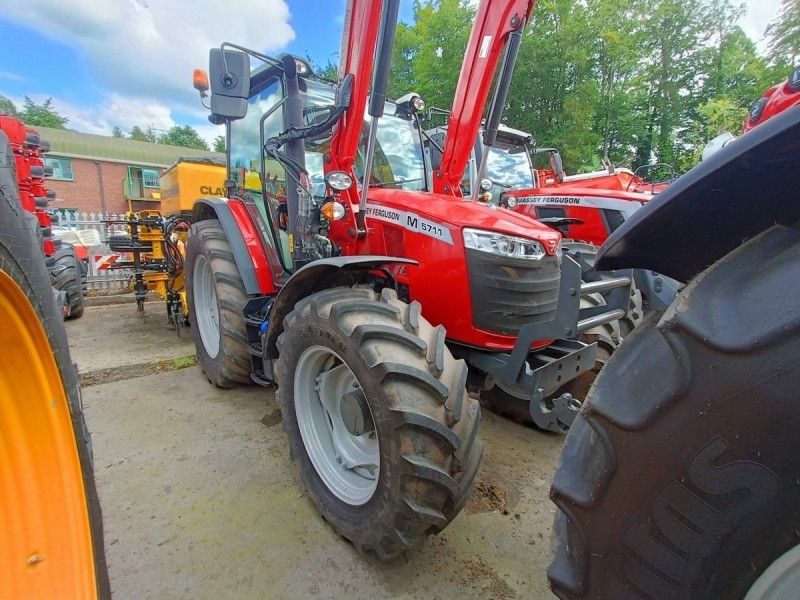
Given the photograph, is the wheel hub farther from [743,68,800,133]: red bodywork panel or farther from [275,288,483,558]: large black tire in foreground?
[743,68,800,133]: red bodywork panel

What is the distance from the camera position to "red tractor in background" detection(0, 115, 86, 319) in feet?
17.5

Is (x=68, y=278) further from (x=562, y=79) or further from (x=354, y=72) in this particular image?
(x=562, y=79)

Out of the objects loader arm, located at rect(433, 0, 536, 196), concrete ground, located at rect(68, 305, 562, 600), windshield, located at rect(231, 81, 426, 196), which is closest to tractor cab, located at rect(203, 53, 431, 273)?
windshield, located at rect(231, 81, 426, 196)

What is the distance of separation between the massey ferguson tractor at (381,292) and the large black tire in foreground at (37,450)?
928mm

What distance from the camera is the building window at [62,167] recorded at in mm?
25422

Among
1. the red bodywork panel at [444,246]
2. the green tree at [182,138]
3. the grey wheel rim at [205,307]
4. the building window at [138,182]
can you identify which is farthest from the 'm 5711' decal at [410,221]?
the green tree at [182,138]

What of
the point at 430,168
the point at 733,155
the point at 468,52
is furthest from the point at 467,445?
the point at 468,52

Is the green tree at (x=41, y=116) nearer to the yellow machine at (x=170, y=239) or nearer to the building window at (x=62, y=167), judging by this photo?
the building window at (x=62, y=167)

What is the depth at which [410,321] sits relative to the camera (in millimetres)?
1780

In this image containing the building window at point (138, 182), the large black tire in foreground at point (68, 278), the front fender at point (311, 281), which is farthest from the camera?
the building window at point (138, 182)

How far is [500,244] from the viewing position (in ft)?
6.81

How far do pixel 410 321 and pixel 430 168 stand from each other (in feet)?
6.50

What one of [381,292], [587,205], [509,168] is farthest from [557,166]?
[381,292]

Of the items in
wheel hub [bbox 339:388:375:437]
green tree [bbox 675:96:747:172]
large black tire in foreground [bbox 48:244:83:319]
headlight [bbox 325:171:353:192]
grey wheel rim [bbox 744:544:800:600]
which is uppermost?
green tree [bbox 675:96:747:172]
